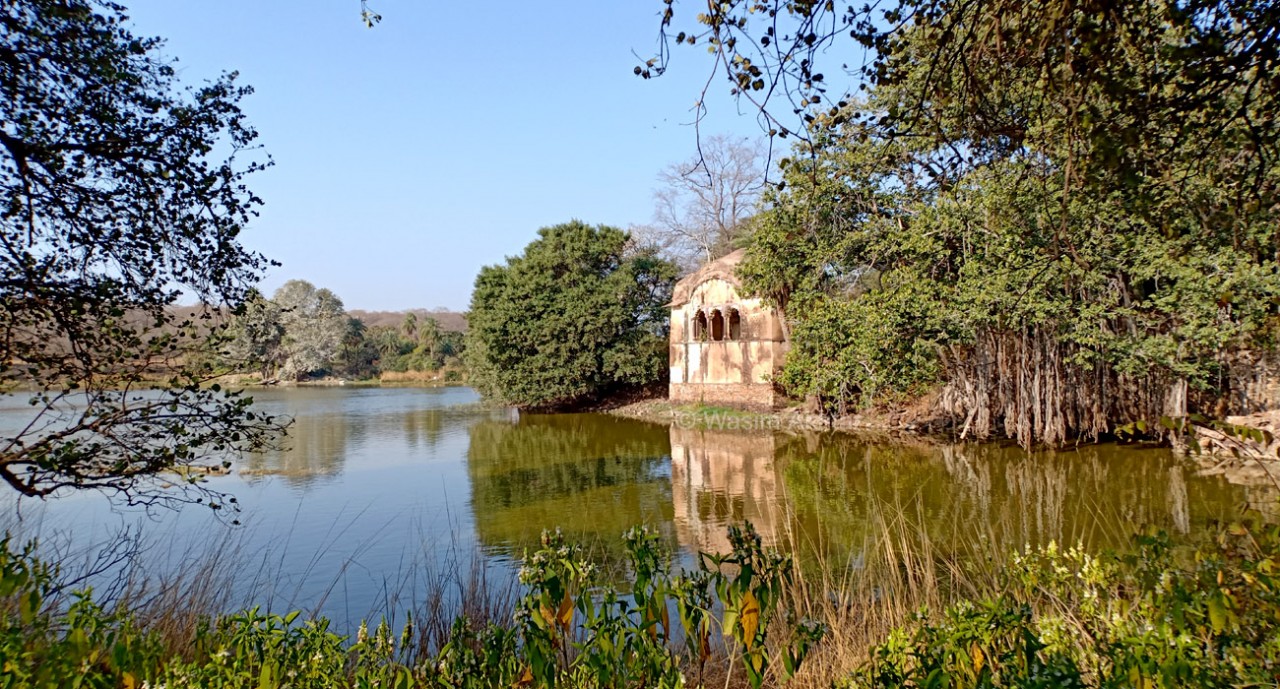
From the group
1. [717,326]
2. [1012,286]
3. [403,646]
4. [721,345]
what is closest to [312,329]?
[717,326]

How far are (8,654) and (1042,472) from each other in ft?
38.2

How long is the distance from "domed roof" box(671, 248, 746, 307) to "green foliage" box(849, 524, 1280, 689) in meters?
17.4

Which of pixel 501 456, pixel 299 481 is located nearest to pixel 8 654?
pixel 299 481

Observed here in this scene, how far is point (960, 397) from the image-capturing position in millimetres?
15078

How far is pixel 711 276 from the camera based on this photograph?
21500 millimetres

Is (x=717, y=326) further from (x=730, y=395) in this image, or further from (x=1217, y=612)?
(x=1217, y=612)

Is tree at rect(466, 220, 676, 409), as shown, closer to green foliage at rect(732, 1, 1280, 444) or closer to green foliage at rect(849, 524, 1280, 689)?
green foliage at rect(732, 1, 1280, 444)

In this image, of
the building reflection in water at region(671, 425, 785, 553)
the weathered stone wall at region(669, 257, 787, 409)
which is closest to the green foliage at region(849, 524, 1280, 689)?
the building reflection in water at region(671, 425, 785, 553)

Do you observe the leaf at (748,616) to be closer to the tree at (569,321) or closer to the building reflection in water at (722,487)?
the building reflection in water at (722,487)

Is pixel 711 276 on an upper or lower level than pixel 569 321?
upper

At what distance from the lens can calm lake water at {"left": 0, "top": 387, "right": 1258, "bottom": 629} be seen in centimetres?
Answer: 686

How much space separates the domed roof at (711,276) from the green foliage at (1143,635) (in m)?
17.4

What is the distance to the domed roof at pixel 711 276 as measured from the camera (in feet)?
68.6

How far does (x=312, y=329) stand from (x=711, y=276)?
108ft
